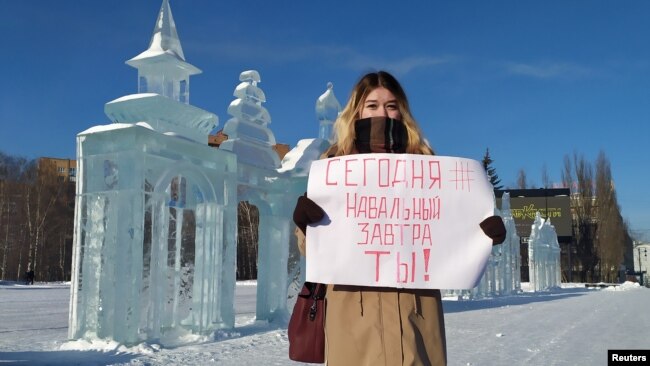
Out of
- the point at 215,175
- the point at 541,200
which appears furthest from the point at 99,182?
the point at 541,200

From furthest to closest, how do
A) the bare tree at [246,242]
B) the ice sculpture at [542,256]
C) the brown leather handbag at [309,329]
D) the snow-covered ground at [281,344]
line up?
1. the bare tree at [246,242]
2. the ice sculpture at [542,256]
3. the snow-covered ground at [281,344]
4. the brown leather handbag at [309,329]

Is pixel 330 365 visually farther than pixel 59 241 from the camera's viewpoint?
No

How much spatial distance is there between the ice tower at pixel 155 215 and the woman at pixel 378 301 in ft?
20.1

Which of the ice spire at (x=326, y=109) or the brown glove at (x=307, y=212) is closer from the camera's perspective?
the brown glove at (x=307, y=212)

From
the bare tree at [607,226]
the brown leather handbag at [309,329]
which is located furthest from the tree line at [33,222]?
the bare tree at [607,226]

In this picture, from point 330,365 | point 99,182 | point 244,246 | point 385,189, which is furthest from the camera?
point 244,246

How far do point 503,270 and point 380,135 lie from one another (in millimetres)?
27184

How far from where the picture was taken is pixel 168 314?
931 cm

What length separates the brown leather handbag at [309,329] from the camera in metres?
2.41

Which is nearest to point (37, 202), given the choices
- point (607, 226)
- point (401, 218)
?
point (401, 218)

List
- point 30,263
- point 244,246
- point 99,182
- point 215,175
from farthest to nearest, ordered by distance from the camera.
→ point 244,246 < point 30,263 < point 215,175 < point 99,182

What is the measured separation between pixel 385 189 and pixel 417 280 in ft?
1.35

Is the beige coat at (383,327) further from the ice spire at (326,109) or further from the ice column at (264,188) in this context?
the ice spire at (326,109)

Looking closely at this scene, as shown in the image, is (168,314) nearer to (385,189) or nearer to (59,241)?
(385,189)
